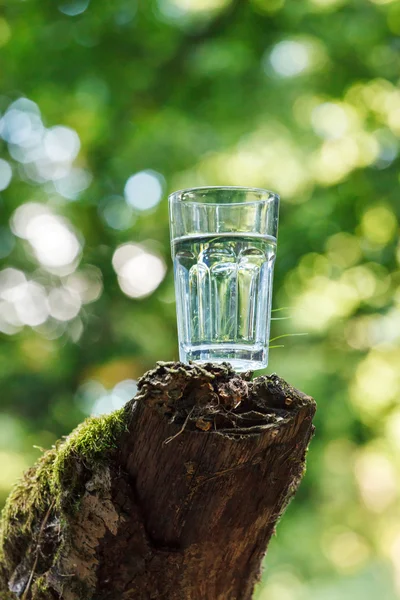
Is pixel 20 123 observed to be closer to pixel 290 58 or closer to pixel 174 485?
pixel 290 58

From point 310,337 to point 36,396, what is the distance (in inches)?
58.9

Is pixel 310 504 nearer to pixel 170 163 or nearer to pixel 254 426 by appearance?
pixel 170 163

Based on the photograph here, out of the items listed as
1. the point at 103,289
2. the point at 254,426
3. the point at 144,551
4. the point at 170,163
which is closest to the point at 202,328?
the point at 254,426

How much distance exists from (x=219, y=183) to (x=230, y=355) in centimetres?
239

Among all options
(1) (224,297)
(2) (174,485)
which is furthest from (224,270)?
(2) (174,485)

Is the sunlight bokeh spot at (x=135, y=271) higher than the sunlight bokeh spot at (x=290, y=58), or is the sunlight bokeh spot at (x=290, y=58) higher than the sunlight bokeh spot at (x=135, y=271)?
the sunlight bokeh spot at (x=290, y=58)

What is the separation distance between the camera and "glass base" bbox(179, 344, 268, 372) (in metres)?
1.17

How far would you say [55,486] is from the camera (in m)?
1.10

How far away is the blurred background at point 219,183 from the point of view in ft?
11.1

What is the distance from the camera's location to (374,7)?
3.34m

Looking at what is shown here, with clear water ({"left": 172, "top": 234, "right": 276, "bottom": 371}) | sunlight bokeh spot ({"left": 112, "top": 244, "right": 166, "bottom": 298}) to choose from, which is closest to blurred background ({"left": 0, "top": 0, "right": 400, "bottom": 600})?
sunlight bokeh spot ({"left": 112, "top": 244, "right": 166, "bottom": 298})

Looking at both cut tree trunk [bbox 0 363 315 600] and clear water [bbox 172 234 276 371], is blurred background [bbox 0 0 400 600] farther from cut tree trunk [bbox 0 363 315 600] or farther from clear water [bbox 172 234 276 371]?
cut tree trunk [bbox 0 363 315 600]

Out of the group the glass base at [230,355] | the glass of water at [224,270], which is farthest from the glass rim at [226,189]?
the glass base at [230,355]

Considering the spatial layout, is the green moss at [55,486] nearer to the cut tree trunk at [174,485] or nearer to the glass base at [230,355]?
the cut tree trunk at [174,485]
